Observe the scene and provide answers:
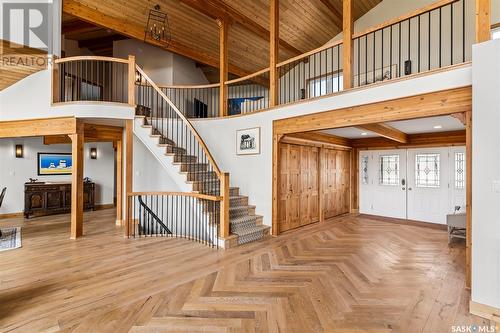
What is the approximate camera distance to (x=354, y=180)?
8312 mm

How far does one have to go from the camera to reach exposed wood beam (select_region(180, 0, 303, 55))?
6066mm

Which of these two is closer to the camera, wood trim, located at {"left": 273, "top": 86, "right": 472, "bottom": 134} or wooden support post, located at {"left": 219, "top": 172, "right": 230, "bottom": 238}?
wood trim, located at {"left": 273, "top": 86, "right": 472, "bottom": 134}

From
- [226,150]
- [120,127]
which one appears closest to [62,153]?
[120,127]

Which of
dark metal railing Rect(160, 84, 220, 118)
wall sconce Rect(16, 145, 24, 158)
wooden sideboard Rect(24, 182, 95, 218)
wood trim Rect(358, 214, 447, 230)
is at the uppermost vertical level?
dark metal railing Rect(160, 84, 220, 118)

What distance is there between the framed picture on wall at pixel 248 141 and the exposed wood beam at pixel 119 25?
2993mm

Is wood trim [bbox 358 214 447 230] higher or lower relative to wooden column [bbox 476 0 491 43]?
lower

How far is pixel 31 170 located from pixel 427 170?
36.1 ft

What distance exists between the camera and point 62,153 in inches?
335

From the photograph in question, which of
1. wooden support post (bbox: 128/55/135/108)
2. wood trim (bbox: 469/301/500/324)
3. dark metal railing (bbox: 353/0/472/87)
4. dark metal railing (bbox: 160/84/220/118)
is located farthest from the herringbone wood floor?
dark metal railing (bbox: 160/84/220/118)

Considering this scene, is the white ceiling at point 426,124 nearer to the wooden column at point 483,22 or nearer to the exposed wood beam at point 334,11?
the wooden column at point 483,22

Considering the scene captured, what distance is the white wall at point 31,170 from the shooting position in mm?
7414

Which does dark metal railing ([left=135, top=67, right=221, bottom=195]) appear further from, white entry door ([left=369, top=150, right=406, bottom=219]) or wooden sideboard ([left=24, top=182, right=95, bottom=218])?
white entry door ([left=369, top=150, right=406, bottom=219])

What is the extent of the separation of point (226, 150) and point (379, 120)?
142 inches

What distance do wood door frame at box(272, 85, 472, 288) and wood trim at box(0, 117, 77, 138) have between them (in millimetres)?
4071
